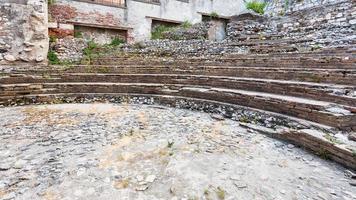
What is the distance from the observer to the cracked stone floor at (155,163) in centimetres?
246

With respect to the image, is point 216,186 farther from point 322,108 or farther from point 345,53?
point 345,53

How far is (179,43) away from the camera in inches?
387

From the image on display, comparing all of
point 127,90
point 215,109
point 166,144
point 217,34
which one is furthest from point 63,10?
point 166,144

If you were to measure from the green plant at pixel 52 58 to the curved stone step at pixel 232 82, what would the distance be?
6.57 ft

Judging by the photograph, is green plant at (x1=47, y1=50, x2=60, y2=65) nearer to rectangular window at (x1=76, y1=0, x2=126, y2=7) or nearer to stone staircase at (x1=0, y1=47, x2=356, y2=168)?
stone staircase at (x1=0, y1=47, x2=356, y2=168)

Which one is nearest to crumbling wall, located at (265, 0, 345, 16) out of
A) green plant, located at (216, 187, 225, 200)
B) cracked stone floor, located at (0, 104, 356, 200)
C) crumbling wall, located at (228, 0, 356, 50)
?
crumbling wall, located at (228, 0, 356, 50)

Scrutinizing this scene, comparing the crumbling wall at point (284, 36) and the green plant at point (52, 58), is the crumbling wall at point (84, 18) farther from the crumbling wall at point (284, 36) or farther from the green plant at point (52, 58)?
the crumbling wall at point (284, 36)

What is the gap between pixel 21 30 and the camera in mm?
Answer: 7938

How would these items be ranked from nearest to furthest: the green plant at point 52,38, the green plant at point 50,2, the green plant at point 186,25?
the green plant at point 52,38 < the green plant at point 50,2 < the green plant at point 186,25

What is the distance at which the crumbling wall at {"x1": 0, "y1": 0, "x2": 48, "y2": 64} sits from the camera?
7.79m

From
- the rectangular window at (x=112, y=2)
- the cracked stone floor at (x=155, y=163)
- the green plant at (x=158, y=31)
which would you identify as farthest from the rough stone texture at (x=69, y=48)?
the cracked stone floor at (x=155, y=163)

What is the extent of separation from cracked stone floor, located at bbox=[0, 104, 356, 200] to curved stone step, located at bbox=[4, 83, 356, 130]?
62 centimetres

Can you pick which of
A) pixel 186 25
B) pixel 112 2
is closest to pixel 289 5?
pixel 186 25

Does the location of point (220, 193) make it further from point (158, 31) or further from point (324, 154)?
point (158, 31)
